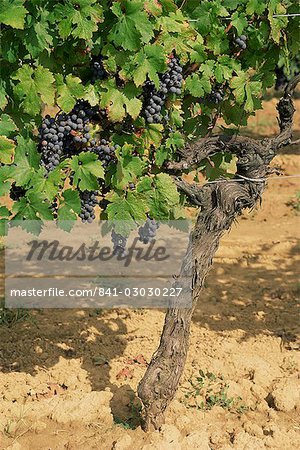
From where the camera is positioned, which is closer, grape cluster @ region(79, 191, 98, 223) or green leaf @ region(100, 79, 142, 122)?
green leaf @ region(100, 79, 142, 122)

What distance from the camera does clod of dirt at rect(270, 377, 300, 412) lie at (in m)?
4.90

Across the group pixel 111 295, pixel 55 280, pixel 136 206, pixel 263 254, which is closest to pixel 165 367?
pixel 136 206

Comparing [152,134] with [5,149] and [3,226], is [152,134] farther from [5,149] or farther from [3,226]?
[3,226]

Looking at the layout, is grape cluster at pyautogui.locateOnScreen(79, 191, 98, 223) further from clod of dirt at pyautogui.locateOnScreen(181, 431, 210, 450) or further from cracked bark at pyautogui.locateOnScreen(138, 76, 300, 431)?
clod of dirt at pyautogui.locateOnScreen(181, 431, 210, 450)

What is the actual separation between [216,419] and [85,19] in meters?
2.73

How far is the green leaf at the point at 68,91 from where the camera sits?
378 centimetres

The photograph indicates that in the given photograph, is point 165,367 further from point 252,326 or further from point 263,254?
point 263,254

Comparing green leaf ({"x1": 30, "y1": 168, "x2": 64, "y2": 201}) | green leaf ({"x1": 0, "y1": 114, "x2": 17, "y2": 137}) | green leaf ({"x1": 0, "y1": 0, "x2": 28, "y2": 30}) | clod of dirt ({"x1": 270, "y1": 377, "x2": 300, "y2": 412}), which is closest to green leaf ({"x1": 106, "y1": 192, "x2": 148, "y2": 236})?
green leaf ({"x1": 30, "y1": 168, "x2": 64, "y2": 201})

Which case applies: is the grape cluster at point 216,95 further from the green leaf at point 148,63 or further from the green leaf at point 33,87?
the green leaf at point 33,87

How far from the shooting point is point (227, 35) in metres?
4.39

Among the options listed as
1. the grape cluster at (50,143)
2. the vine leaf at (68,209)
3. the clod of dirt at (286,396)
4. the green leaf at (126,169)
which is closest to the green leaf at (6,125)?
the grape cluster at (50,143)

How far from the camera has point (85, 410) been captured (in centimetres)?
477

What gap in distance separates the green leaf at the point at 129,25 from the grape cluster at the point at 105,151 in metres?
0.61

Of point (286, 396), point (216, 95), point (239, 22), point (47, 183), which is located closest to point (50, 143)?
point (47, 183)
